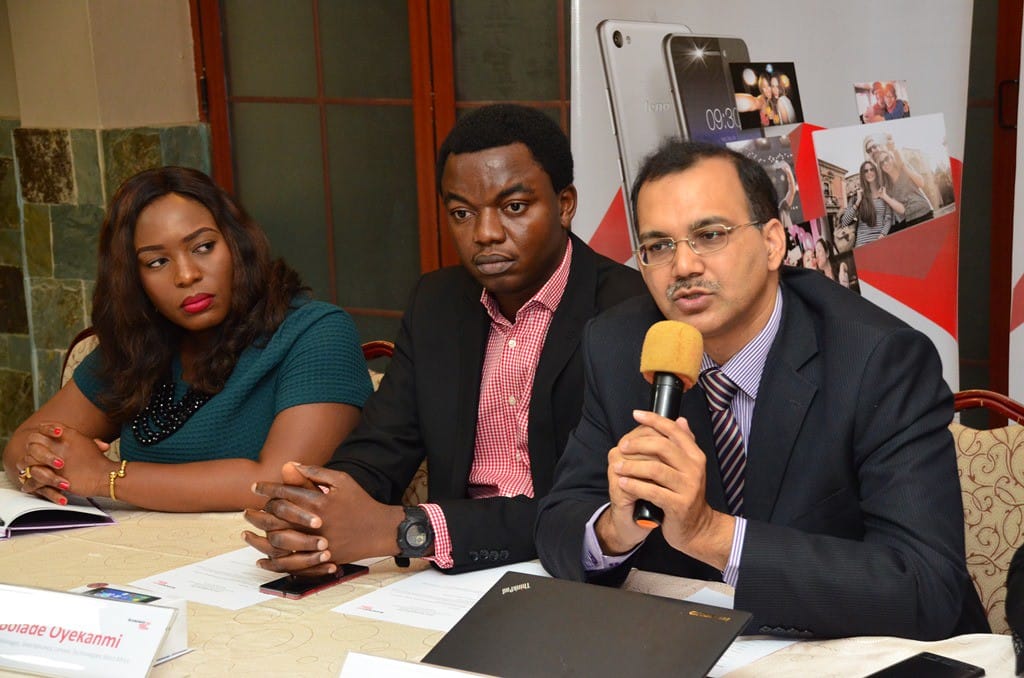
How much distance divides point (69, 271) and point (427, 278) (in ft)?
8.27

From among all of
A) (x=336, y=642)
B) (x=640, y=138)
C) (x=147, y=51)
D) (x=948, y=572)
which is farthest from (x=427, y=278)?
(x=147, y=51)

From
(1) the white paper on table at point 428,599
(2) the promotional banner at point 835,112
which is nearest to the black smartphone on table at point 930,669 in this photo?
(1) the white paper on table at point 428,599

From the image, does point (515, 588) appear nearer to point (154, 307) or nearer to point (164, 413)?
point (164, 413)

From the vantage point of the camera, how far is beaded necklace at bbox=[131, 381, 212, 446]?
255 cm

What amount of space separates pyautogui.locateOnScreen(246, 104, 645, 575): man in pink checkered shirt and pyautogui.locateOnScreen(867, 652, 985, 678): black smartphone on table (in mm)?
1048

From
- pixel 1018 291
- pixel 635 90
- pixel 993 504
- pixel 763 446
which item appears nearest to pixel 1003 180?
pixel 1018 291

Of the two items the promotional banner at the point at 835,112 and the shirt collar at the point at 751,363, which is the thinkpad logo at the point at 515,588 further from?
the promotional banner at the point at 835,112

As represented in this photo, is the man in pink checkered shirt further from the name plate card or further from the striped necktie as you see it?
the name plate card

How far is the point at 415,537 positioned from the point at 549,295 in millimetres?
711

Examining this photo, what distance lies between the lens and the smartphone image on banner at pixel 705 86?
3098 mm

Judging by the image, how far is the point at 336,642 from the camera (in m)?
1.56

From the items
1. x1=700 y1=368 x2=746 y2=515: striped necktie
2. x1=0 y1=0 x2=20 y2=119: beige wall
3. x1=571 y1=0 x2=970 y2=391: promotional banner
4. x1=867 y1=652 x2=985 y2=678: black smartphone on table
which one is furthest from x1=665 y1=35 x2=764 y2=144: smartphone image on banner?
x1=0 y1=0 x2=20 y2=119: beige wall

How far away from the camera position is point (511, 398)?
2.41m

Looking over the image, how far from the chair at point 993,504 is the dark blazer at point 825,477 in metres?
0.29
